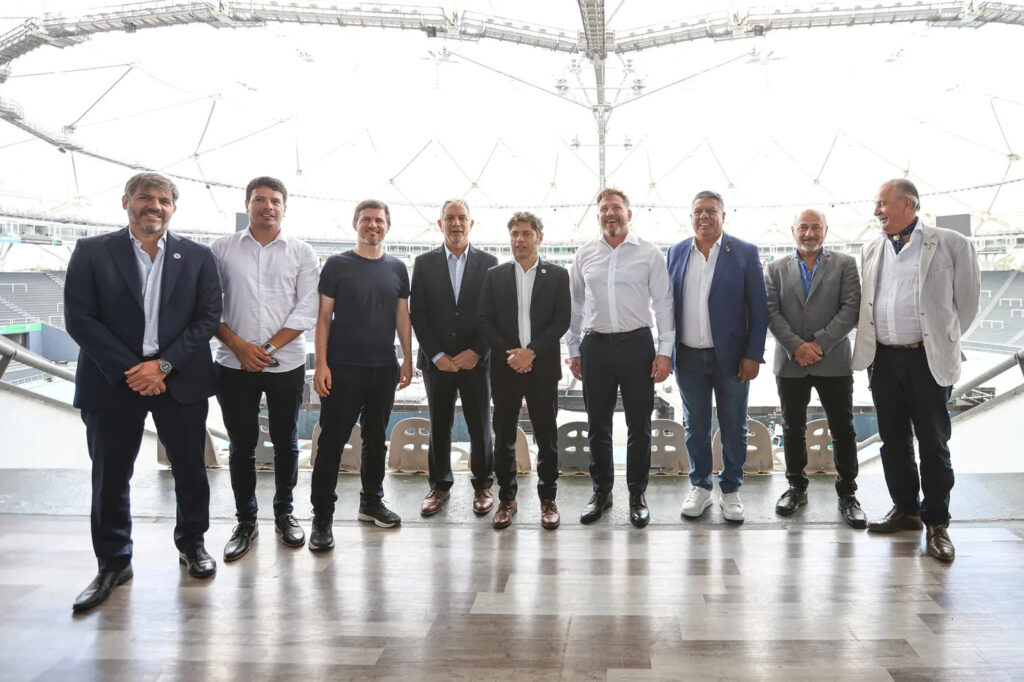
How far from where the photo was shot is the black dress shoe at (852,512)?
105 inches

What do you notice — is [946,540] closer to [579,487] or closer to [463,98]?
[579,487]

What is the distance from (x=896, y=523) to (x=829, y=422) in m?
0.54

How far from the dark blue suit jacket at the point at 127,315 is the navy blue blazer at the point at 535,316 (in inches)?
48.9

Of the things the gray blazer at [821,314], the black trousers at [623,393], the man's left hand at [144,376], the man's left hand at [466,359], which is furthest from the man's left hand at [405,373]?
the gray blazer at [821,314]

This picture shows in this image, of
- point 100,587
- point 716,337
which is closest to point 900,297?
point 716,337

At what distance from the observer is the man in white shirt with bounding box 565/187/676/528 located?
2840 mm

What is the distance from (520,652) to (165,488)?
2569mm

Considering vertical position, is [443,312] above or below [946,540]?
above

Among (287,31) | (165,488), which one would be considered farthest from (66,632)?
(287,31)

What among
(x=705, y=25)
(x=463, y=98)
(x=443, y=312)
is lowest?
(x=443, y=312)

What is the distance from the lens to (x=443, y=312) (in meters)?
2.92

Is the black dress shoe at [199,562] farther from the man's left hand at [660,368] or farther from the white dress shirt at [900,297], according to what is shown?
the white dress shirt at [900,297]

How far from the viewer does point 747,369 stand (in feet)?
9.21

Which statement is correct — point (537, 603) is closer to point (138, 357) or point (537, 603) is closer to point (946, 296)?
point (138, 357)
